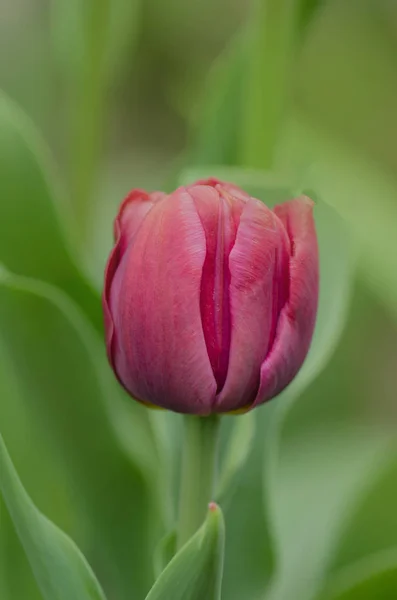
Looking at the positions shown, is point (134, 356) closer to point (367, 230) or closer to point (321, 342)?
point (321, 342)

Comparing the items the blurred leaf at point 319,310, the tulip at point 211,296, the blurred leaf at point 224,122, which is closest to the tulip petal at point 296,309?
the tulip at point 211,296

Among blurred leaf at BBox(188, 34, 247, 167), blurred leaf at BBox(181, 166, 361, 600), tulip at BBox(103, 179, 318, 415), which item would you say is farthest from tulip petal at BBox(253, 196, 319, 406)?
blurred leaf at BBox(188, 34, 247, 167)

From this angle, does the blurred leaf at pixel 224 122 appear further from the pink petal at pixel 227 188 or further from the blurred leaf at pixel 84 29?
the pink petal at pixel 227 188

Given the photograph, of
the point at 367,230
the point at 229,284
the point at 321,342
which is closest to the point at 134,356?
the point at 229,284

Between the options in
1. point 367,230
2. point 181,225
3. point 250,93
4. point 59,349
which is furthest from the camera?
point 367,230

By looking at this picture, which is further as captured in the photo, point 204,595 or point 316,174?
point 316,174

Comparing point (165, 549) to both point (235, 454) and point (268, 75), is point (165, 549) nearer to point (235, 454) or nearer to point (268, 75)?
point (235, 454)

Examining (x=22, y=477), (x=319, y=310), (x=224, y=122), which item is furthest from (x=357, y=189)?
(x=22, y=477)
